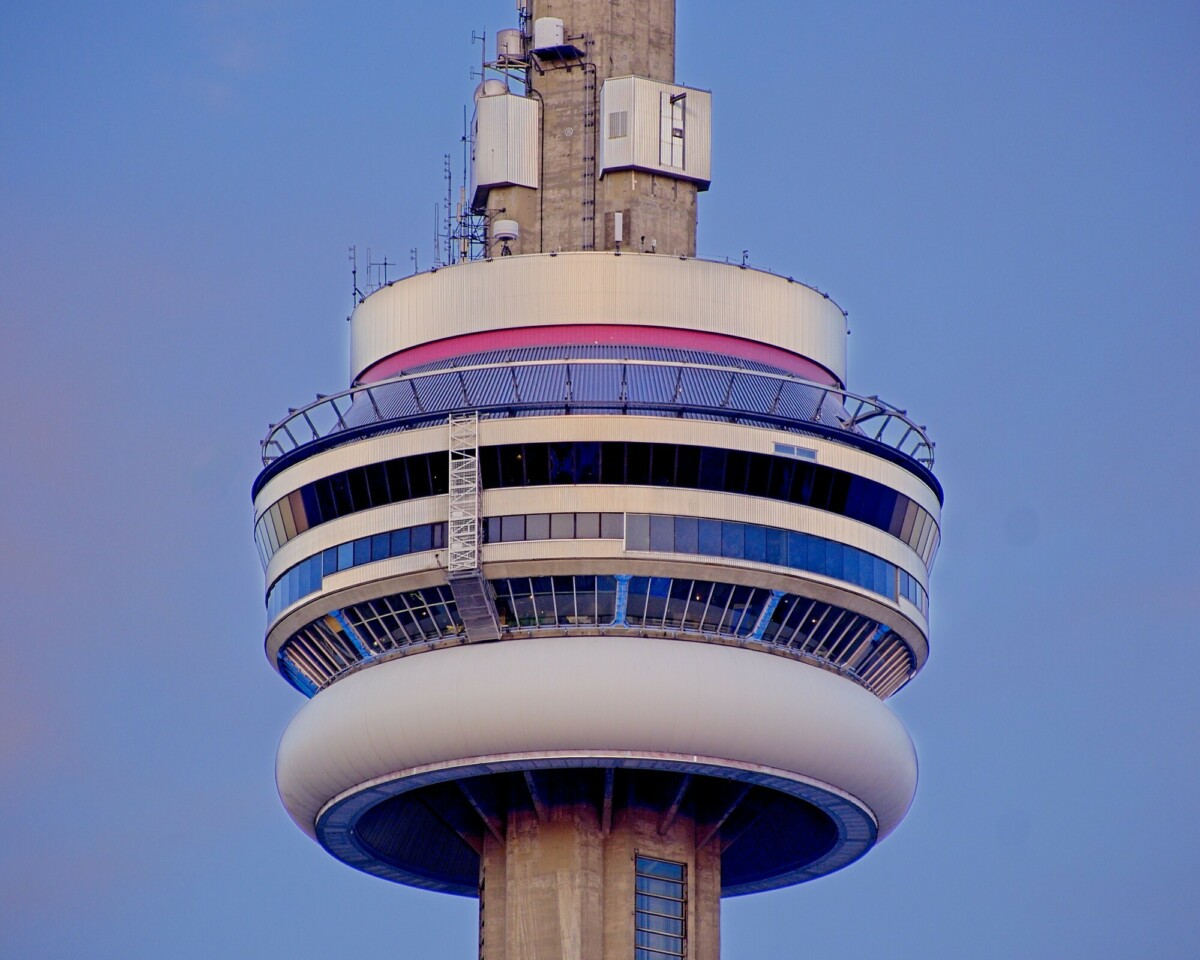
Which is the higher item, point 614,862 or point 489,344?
point 489,344

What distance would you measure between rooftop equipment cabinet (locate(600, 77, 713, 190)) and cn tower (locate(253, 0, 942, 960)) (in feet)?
0.32

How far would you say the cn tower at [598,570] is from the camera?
102 metres

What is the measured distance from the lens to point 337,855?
362 ft

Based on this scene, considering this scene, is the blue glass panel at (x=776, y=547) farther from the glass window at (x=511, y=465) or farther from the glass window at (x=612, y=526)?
the glass window at (x=511, y=465)

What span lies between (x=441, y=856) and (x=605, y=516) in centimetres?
1517

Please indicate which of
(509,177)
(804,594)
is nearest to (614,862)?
(804,594)

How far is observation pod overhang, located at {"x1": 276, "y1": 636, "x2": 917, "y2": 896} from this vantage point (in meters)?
101

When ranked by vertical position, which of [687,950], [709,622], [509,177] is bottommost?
[687,950]

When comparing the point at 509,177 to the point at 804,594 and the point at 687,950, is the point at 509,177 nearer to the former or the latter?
the point at 804,594

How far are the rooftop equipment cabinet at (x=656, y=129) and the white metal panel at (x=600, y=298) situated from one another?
186 inches

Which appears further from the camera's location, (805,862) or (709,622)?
(805,862)

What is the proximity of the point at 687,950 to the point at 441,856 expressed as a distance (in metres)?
9.89

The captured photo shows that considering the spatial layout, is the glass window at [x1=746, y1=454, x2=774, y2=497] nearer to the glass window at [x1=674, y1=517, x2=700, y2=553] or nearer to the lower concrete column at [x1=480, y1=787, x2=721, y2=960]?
the glass window at [x1=674, y1=517, x2=700, y2=553]

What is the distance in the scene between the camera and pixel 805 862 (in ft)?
364
